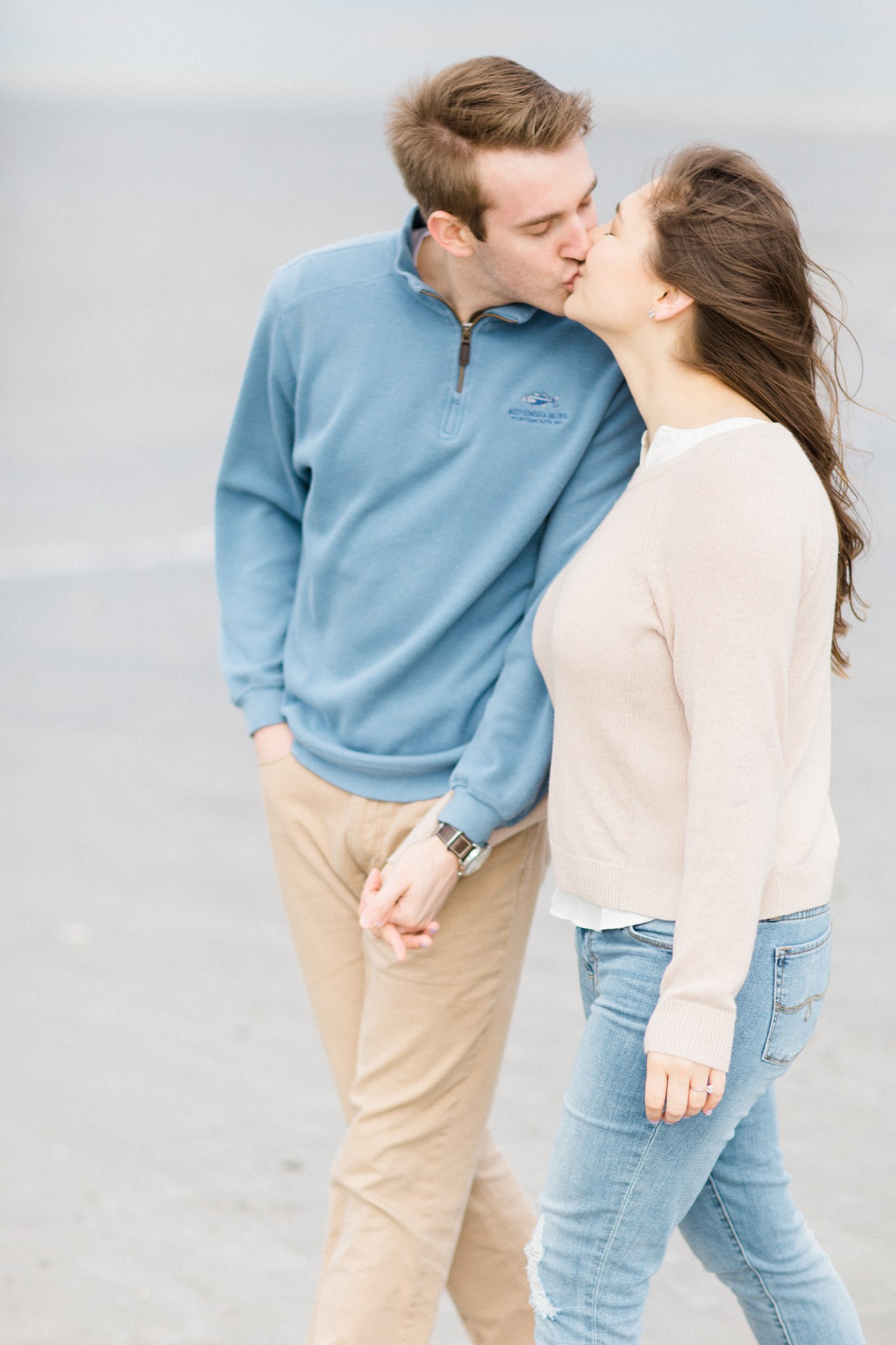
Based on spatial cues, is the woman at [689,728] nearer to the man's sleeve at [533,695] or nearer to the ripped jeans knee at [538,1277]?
the ripped jeans knee at [538,1277]

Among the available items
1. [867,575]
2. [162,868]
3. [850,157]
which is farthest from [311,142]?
[162,868]

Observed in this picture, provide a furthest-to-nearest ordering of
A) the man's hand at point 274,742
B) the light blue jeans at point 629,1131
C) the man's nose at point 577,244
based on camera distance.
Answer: the man's hand at point 274,742 < the man's nose at point 577,244 < the light blue jeans at point 629,1131

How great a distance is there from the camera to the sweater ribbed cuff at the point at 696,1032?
1824mm

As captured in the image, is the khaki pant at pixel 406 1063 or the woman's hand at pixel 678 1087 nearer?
the woman's hand at pixel 678 1087

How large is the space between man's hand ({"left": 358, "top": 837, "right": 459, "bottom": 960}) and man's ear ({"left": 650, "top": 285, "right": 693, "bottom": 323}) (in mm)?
787

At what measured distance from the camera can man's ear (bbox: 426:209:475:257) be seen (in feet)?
7.47

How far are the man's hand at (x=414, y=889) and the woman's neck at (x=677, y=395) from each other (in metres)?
Result: 0.67

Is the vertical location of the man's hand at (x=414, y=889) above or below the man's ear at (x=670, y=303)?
below

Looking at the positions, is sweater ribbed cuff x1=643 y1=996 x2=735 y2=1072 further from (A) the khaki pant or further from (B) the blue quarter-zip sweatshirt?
(A) the khaki pant

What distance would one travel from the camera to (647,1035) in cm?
186

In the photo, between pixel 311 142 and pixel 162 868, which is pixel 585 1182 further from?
pixel 311 142

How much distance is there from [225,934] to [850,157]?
94.3 ft

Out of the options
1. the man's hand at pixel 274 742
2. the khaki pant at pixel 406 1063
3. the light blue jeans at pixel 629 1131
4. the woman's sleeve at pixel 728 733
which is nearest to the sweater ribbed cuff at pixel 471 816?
the khaki pant at pixel 406 1063

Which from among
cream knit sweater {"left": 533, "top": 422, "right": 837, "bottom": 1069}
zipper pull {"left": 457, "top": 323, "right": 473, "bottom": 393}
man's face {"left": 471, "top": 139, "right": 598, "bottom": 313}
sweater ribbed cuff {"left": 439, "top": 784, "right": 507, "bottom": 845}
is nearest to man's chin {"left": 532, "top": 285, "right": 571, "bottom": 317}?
man's face {"left": 471, "top": 139, "right": 598, "bottom": 313}
